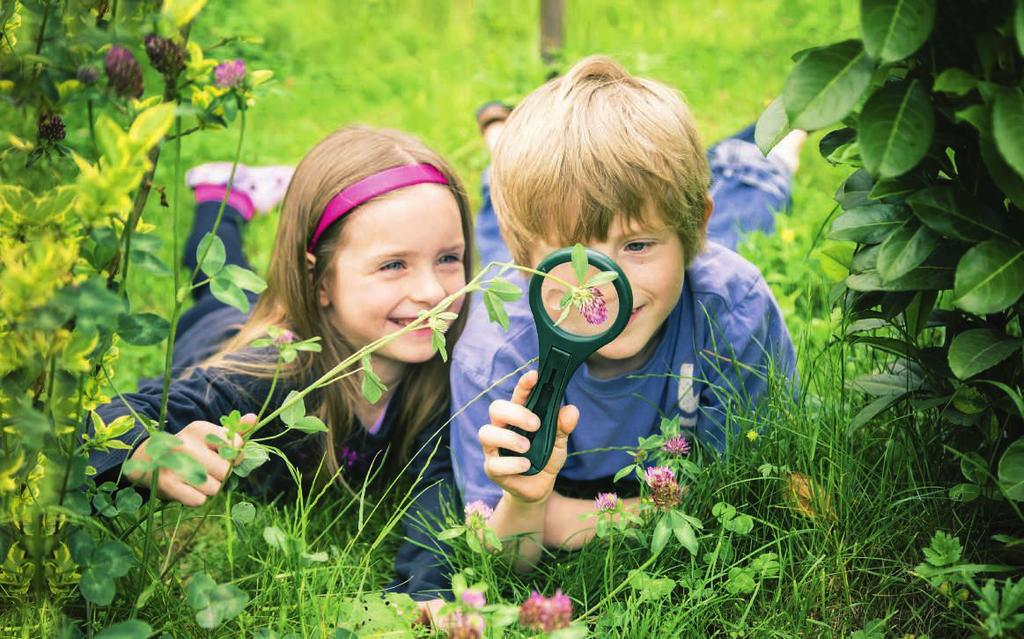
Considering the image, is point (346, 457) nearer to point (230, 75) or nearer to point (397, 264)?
point (397, 264)

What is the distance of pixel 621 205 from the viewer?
7.00ft

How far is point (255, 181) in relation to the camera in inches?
164

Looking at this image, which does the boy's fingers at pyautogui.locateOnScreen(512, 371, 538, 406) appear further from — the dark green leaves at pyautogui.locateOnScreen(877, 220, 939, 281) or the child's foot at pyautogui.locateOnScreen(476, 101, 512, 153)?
the child's foot at pyautogui.locateOnScreen(476, 101, 512, 153)

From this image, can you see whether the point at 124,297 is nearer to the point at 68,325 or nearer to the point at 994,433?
the point at 68,325

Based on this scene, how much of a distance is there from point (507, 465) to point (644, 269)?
0.56 metres

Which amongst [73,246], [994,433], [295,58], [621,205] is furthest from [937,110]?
[295,58]

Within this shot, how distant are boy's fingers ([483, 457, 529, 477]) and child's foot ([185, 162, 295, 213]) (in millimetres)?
2503

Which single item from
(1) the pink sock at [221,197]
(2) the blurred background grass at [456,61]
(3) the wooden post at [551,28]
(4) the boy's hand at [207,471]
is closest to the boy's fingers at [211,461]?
(4) the boy's hand at [207,471]

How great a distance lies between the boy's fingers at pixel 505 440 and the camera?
186 centimetres

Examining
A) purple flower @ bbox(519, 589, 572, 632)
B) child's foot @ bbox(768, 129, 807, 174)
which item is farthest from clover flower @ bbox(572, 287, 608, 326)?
child's foot @ bbox(768, 129, 807, 174)

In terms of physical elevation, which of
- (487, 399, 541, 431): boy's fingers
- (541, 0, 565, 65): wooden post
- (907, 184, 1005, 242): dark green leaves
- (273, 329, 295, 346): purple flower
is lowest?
(487, 399, 541, 431): boy's fingers

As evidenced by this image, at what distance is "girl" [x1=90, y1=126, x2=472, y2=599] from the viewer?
8.54ft

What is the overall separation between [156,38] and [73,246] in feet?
0.99

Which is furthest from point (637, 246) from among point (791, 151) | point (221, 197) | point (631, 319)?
point (221, 197)
